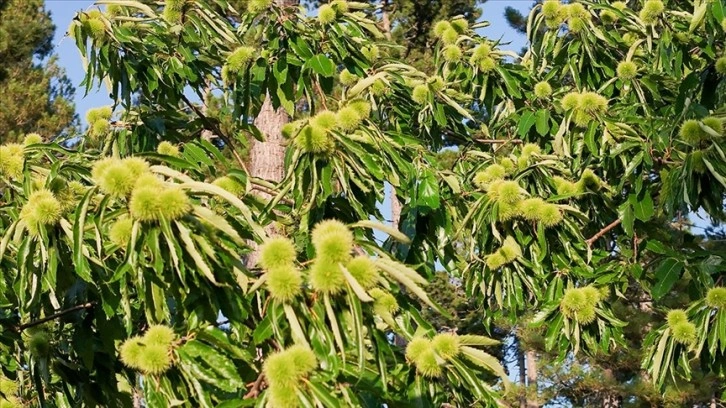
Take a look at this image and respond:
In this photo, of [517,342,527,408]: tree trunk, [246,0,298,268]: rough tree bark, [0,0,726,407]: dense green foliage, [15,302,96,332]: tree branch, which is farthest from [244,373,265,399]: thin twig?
[517,342,527,408]: tree trunk

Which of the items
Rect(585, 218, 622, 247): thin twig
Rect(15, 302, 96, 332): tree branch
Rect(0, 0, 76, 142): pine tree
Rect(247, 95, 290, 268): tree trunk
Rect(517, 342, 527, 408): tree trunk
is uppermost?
Rect(0, 0, 76, 142): pine tree

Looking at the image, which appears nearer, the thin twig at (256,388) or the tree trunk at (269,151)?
the thin twig at (256,388)

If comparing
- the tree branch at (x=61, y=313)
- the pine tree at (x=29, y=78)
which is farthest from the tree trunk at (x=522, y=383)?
the tree branch at (x=61, y=313)

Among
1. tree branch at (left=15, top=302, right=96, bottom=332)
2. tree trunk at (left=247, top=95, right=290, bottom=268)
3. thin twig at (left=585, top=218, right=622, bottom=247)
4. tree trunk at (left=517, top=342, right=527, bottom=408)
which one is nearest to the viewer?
tree branch at (left=15, top=302, right=96, bottom=332)

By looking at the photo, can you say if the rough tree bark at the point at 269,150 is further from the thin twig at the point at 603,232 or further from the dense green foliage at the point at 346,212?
the thin twig at the point at 603,232

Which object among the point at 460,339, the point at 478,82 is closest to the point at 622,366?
the point at 478,82

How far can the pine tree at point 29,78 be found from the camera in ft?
44.4

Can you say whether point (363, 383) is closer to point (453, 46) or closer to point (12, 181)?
point (12, 181)

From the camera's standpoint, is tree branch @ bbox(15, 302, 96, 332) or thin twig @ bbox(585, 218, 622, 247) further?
thin twig @ bbox(585, 218, 622, 247)

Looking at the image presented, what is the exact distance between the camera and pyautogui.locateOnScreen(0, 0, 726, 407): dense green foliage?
65.4 inches

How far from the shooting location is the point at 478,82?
3781 millimetres

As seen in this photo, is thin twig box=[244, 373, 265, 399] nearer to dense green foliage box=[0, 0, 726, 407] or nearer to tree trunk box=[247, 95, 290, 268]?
dense green foliage box=[0, 0, 726, 407]

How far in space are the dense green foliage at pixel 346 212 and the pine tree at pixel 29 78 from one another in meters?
10.5

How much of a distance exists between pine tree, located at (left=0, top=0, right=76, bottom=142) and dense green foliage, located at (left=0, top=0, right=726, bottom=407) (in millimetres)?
10513
